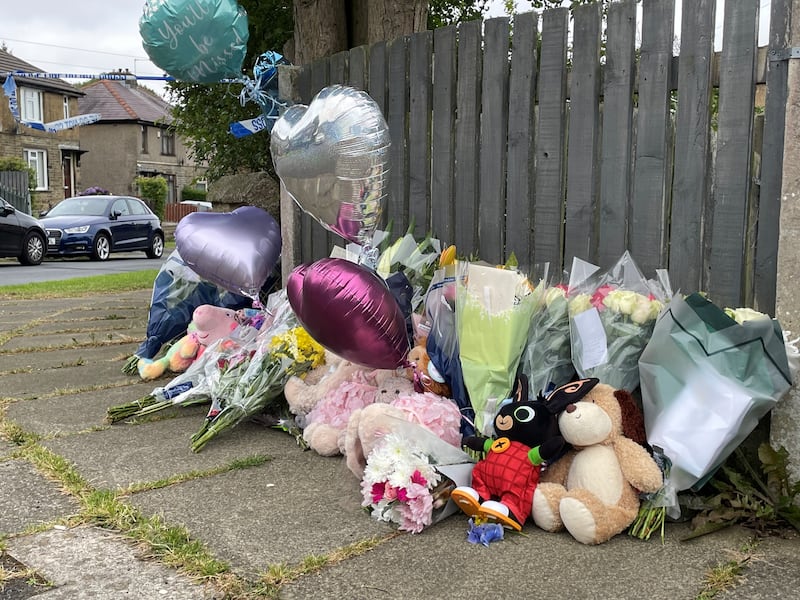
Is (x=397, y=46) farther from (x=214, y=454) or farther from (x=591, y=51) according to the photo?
(x=214, y=454)

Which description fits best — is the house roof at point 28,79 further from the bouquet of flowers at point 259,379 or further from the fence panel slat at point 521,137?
the fence panel slat at point 521,137

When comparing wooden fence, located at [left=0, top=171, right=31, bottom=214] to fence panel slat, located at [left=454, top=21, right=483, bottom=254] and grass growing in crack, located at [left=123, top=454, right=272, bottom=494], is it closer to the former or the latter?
fence panel slat, located at [left=454, top=21, right=483, bottom=254]

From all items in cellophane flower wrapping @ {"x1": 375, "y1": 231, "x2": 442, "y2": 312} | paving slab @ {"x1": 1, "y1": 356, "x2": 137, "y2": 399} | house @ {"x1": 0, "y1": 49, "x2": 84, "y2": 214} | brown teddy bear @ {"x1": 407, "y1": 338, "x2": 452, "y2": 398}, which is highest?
house @ {"x1": 0, "y1": 49, "x2": 84, "y2": 214}

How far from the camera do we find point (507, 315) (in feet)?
9.36

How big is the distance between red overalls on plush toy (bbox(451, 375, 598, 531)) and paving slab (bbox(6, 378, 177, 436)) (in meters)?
1.78

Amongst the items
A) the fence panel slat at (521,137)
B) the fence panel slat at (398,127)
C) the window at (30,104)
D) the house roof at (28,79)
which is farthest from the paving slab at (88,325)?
the window at (30,104)

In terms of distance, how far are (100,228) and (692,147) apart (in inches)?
664

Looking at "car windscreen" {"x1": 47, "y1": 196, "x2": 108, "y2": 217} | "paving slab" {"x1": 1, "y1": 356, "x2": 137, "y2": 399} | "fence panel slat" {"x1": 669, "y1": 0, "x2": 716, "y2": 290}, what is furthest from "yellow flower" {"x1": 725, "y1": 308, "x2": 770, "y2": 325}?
"car windscreen" {"x1": 47, "y1": 196, "x2": 108, "y2": 217}

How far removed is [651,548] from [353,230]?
187cm

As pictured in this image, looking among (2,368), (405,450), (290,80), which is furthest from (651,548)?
(2,368)

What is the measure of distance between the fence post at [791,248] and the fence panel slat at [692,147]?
28cm

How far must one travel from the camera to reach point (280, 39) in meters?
7.35

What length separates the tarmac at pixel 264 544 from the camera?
211 centimetres

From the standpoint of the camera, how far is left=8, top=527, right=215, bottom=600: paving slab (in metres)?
2.06
